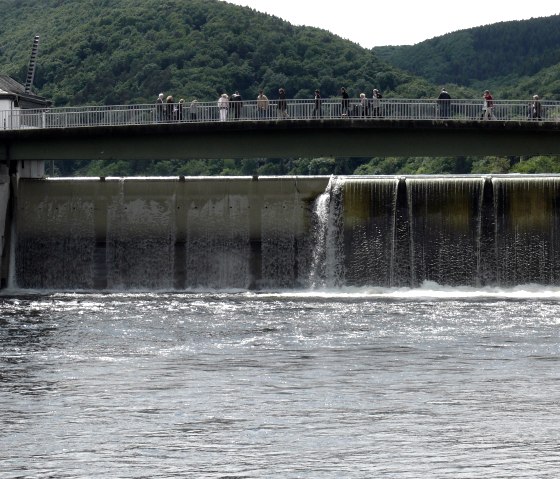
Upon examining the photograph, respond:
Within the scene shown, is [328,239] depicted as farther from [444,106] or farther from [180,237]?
[444,106]

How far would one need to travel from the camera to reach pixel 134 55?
13438 cm

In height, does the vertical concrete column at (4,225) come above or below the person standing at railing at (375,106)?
below

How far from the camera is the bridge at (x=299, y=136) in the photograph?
71188mm

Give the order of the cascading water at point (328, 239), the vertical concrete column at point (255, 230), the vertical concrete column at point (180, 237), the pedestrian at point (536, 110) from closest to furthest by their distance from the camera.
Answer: the pedestrian at point (536, 110), the cascading water at point (328, 239), the vertical concrete column at point (255, 230), the vertical concrete column at point (180, 237)

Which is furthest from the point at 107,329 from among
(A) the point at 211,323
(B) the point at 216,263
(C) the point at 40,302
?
(B) the point at 216,263

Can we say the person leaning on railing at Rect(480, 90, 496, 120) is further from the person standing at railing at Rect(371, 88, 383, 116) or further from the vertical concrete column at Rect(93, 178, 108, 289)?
the vertical concrete column at Rect(93, 178, 108, 289)

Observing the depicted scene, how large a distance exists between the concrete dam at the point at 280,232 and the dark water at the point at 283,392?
7.83m

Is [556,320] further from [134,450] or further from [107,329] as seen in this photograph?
[134,450]

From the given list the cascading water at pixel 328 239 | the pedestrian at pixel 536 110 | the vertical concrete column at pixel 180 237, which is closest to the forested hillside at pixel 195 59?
the vertical concrete column at pixel 180 237

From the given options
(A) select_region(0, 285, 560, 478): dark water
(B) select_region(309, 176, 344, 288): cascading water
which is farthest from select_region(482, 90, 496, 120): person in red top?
(A) select_region(0, 285, 560, 478): dark water

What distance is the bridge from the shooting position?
234ft

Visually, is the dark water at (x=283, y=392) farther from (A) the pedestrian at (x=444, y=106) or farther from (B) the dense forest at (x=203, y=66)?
(B) the dense forest at (x=203, y=66)

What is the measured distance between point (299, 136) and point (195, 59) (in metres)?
58.8

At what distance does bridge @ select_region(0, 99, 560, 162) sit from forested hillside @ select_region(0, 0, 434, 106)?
46.6 metres
